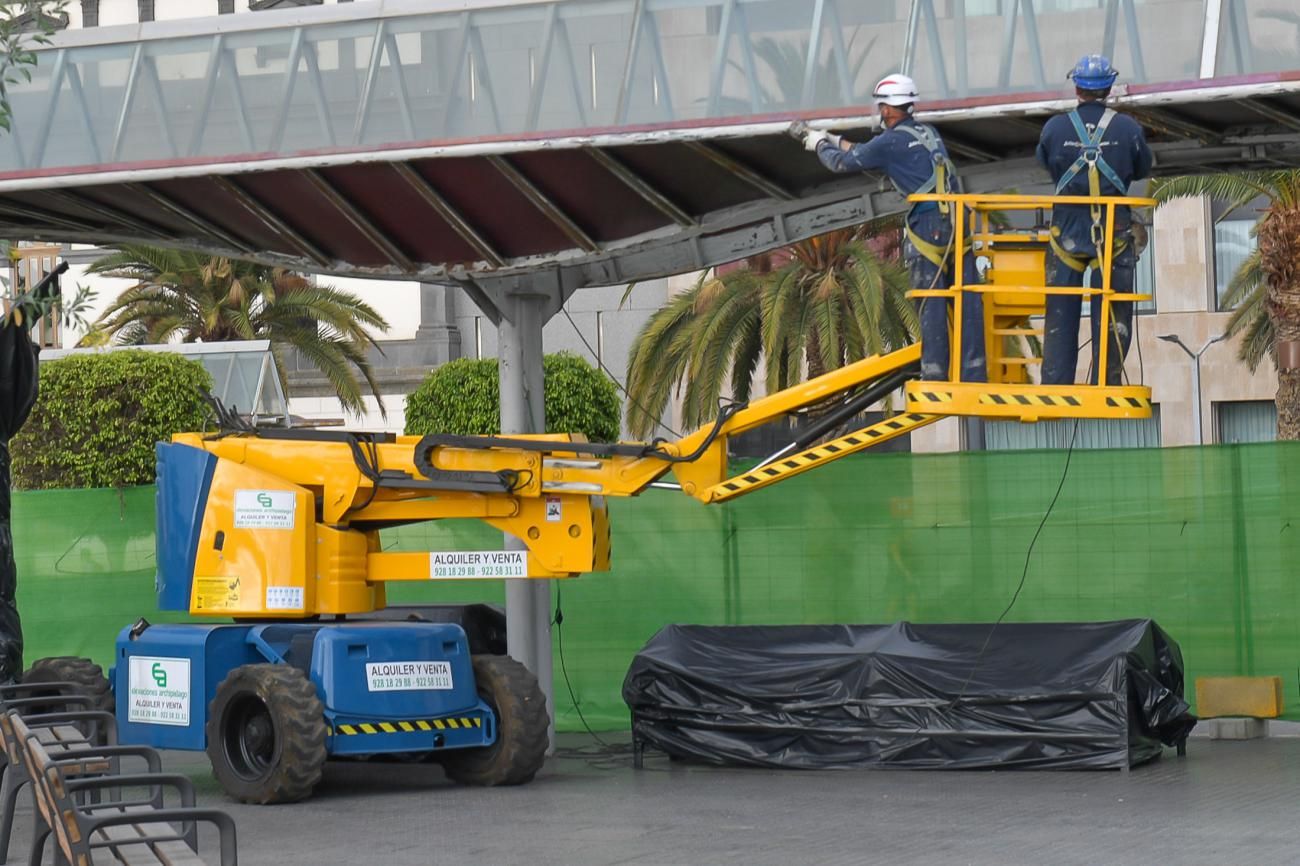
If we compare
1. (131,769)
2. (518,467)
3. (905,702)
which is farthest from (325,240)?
(905,702)

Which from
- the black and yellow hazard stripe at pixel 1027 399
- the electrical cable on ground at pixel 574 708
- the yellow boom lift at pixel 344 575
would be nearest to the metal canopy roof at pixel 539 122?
the yellow boom lift at pixel 344 575

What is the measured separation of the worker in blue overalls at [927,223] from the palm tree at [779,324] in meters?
16.4

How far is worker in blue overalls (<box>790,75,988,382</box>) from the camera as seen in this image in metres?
11.3

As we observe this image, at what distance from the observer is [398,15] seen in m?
14.6

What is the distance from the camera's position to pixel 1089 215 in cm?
1128

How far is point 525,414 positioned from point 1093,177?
598cm

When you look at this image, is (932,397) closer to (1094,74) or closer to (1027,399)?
(1027,399)

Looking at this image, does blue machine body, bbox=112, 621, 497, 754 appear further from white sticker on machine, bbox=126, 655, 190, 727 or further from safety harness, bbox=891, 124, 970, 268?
safety harness, bbox=891, 124, 970, 268

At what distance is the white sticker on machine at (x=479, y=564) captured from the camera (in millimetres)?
13742

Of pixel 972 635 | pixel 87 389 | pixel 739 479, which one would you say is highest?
pixel 87 389

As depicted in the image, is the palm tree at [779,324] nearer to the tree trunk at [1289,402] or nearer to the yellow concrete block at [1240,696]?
the tree trunk at [1289,402]

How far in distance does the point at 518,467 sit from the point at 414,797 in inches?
97.3

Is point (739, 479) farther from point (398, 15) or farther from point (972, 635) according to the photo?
point (398, 15)

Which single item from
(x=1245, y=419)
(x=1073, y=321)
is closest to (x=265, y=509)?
(x=1073, y=321)
